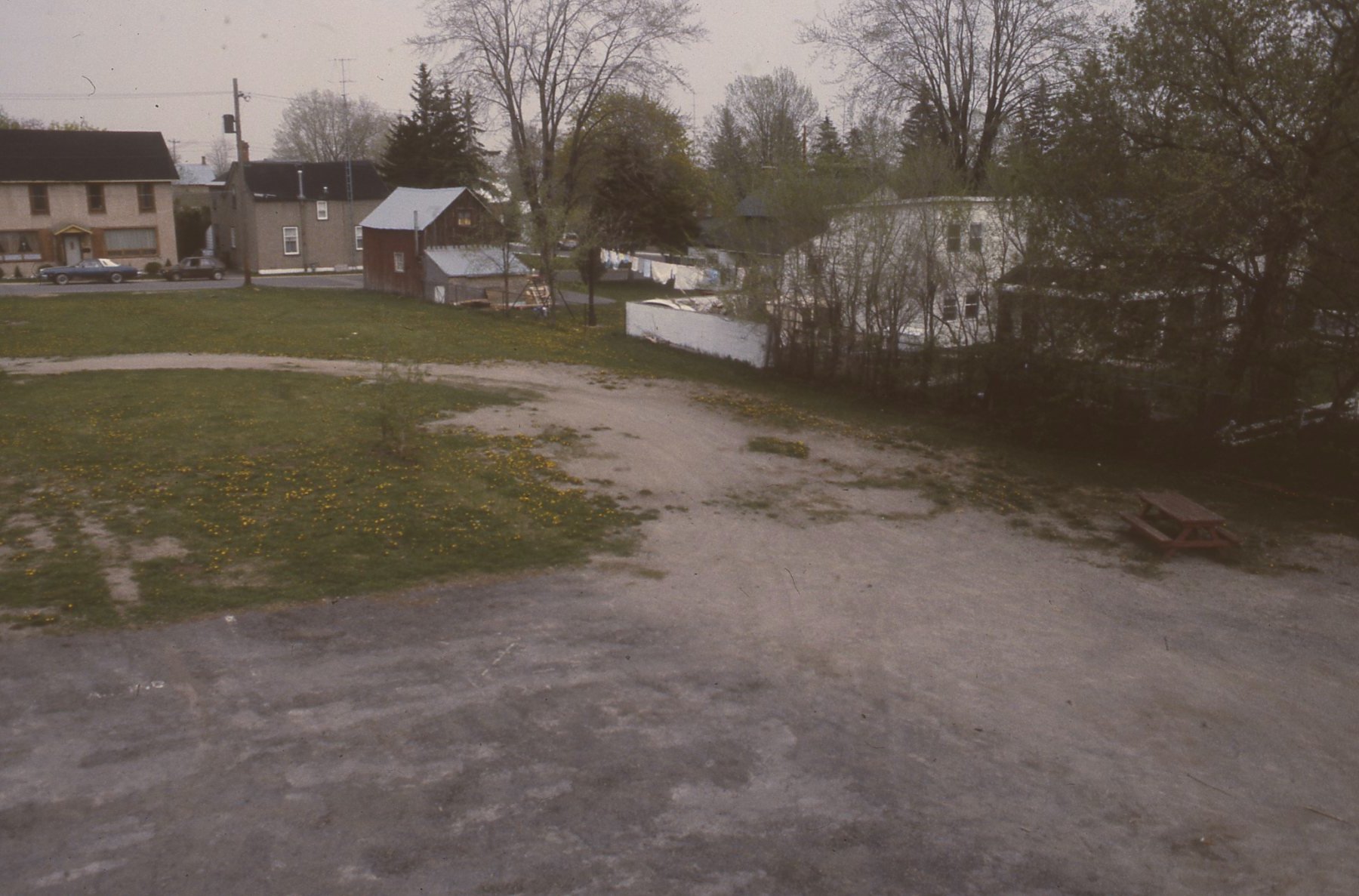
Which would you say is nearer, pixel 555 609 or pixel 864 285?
pixel 555 609

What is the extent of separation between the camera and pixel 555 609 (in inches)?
421

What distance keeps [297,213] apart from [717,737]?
5714 cm

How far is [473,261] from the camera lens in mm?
40188

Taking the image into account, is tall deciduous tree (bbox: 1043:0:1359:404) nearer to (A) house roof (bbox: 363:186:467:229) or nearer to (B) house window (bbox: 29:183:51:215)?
(A) house roof (bbox: 363:186:467:229)

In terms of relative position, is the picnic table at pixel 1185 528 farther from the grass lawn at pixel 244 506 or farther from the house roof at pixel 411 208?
the house roof at pixel 411 208

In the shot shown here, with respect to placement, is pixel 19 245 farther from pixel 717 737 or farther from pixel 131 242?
pixel 717 737

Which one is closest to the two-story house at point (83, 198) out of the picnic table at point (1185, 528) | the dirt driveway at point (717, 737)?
the dirt driveway at point (717, 737)

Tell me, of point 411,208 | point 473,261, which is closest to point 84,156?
point 411,208

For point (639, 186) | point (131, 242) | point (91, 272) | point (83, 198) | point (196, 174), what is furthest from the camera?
point (196, 174)

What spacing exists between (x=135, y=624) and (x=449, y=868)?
17.1 feet

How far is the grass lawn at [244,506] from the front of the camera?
1073 cm

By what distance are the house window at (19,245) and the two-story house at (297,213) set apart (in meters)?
9.85

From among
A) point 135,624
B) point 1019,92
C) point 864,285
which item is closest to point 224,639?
Result: point 135,624

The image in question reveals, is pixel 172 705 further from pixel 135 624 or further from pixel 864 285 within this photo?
pixel 864 285
